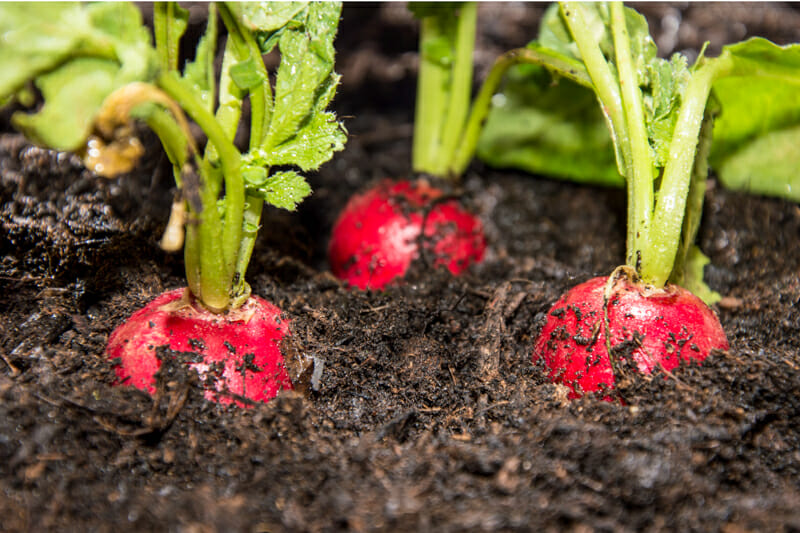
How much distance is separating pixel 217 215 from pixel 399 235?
72 cm

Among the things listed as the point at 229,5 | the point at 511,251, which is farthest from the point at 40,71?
the point at 511,251

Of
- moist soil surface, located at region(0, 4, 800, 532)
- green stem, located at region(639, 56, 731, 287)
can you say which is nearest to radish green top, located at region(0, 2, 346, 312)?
moist soil surface, located at region(0, 4, 800, 532)

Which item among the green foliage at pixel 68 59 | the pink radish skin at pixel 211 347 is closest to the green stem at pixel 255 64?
the green foliage at pixel 68 59

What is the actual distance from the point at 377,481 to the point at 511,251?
115cm

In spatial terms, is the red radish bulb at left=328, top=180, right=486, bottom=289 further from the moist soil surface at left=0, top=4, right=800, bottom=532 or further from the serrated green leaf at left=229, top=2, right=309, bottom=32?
the serrated green leaf at left=229, top=2, right=309, bottom=32

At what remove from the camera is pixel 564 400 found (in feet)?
3.74

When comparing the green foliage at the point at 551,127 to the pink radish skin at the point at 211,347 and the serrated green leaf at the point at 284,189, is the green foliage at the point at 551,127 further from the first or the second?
the pink radish skin at the point at 211,347

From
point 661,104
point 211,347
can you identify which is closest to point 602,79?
point 661,104

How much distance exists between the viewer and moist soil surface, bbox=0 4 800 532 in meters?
0.85

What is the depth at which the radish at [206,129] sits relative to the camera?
0.90 metres

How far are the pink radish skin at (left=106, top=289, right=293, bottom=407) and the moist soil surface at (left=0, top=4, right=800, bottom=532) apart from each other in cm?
3

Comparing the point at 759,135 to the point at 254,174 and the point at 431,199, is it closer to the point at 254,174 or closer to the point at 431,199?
the point at 431,199

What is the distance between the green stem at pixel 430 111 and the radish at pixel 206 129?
754 millimetres

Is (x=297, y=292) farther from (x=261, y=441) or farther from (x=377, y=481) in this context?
(x=377, y=481)
